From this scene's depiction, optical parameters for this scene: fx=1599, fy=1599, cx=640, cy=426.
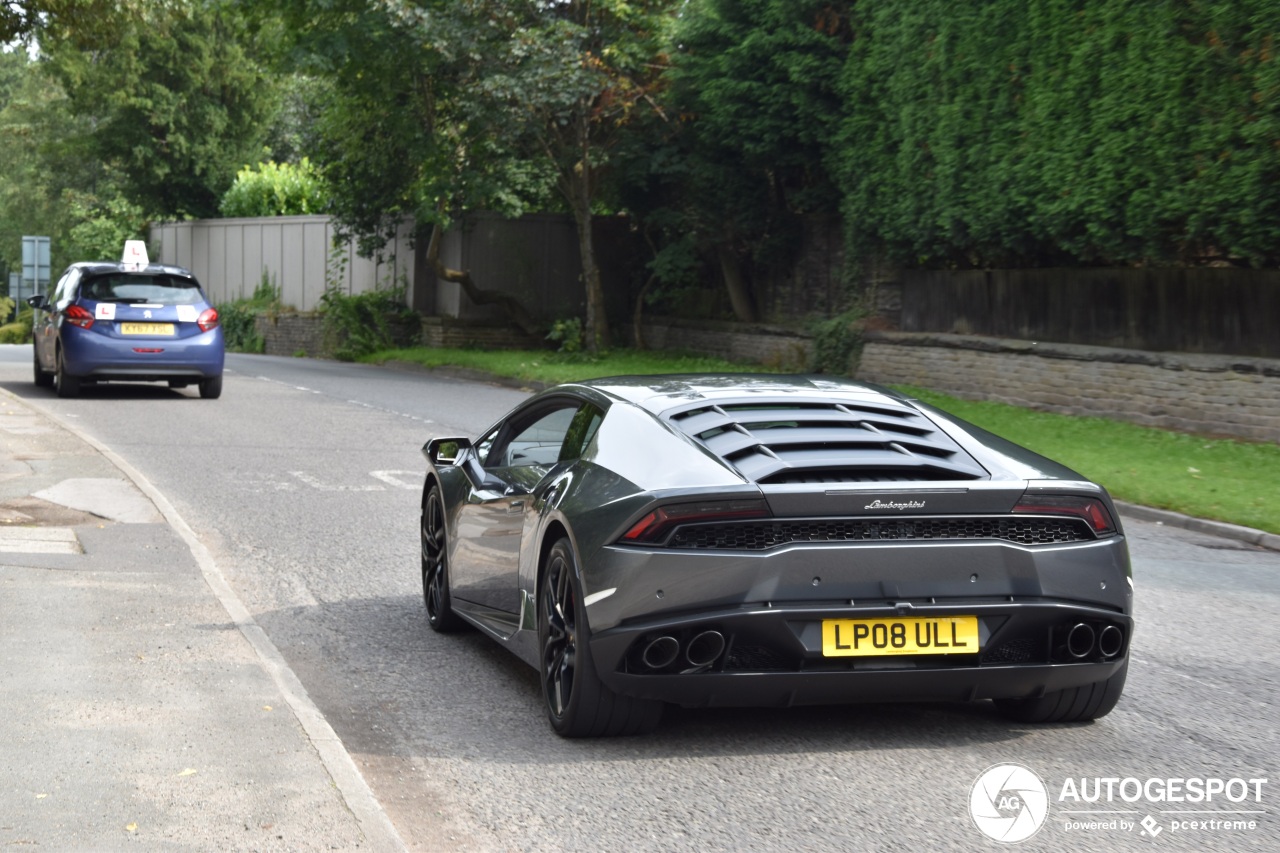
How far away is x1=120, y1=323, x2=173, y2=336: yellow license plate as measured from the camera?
19.9 meters

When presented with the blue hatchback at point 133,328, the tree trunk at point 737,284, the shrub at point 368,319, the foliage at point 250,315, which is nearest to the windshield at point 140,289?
the blue hatchback at point 133,328

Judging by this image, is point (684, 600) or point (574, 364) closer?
point (684, 600)

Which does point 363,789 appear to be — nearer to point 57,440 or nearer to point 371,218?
point 57,440

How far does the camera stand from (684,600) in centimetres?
517

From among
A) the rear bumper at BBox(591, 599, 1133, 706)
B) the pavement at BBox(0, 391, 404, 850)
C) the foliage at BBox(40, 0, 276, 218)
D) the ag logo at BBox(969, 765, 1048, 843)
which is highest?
the foliage at BBox(40, 0, 276, 218)

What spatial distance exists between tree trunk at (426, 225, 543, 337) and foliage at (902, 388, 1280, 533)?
15124 mm

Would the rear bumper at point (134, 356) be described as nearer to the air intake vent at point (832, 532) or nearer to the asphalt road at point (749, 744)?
the asphalt road at point (749, 744)

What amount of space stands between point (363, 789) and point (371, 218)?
31444 mm

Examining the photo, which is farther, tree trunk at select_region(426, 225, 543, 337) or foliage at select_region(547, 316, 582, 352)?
tree trunk at select_region(426, 225, 543, 337)

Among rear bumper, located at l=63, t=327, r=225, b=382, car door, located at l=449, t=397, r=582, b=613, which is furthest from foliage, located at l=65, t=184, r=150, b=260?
car door, located at l=449, t=397, r=582, b=613

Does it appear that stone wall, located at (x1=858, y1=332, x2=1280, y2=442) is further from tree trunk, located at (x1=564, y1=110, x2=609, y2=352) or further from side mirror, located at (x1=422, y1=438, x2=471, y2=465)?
side mirror, located at (x1=422, y1=438, x2=471, y2=465)

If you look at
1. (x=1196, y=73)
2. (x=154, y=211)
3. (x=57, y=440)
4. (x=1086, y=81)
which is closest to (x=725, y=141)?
(x=1086, y=81)

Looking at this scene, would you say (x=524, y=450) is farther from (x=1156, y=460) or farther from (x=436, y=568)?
(x=1156, y=460)

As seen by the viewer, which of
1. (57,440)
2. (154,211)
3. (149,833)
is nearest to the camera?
(149,833)
